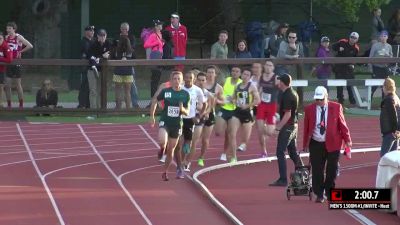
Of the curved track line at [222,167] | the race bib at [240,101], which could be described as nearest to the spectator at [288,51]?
the curved track line at [222,167]

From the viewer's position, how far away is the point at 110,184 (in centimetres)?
1817

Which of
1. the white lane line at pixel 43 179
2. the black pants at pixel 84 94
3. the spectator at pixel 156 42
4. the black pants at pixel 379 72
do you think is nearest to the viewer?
the white lane line at pixel 43 179

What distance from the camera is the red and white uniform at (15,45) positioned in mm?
26953

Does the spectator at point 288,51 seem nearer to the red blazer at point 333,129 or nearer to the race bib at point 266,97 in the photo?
the race bib at point 266,97

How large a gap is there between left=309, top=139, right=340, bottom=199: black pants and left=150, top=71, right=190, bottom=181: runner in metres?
2.91

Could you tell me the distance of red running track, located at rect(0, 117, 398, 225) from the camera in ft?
50.5

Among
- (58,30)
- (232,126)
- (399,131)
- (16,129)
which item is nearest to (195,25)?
(58,30)

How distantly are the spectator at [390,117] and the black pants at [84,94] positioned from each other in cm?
1075

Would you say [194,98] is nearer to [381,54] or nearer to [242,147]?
[242,147]

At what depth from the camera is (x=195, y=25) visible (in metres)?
39.5

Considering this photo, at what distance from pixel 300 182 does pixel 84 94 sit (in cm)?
1172

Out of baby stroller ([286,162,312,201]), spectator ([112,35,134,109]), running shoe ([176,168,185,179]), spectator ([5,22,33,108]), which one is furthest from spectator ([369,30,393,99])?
baby stroller ([286,162,312,201])

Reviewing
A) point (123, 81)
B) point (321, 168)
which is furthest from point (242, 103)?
point (123, 81)

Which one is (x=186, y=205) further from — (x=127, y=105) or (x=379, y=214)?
(x=127, y=105)
